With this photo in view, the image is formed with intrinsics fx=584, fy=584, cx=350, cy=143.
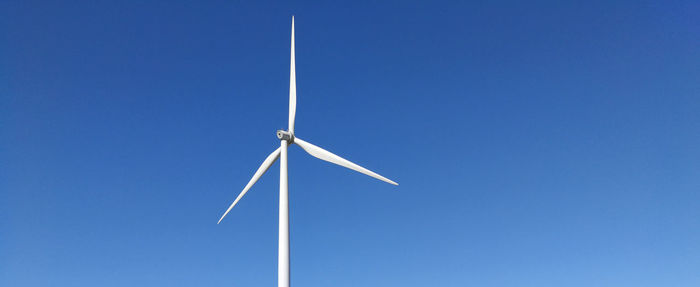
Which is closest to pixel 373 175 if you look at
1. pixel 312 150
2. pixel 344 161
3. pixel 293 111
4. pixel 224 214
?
pixel 344 161

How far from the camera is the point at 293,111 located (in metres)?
44.9

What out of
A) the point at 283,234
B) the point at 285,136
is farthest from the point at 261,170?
the point at 283,234

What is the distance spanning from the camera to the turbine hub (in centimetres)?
4074

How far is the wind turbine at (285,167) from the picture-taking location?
3482 centimetres

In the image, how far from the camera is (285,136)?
4112 cm

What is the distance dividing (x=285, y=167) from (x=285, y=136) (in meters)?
2.83

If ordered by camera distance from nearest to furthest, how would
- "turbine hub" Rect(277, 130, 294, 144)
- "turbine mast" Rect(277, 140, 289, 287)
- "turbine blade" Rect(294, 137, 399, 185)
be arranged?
"turbine mast" Rect(277, 140, 289, 287) → "turbine hub" Rect(277, 130, 294, 144) → "turbine blade" Rect(294, 137, 399, 185)

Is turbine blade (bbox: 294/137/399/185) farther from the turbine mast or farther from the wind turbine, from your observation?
the turbine mast

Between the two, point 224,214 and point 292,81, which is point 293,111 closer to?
point 292,81

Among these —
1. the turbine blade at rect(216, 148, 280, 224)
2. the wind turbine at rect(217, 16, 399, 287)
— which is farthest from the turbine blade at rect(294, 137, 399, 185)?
the turbine blade at rect(216, 148, 280, 224)

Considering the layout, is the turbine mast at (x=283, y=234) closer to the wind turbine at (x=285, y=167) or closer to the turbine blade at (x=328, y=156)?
the wind turbine at (x=285, y=167)

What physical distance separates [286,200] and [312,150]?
6.69 m

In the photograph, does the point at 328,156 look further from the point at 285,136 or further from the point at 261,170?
the point at 261,170

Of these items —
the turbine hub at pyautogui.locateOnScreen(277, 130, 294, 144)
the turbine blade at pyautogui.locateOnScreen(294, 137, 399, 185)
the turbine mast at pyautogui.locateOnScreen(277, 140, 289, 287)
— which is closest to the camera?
the turbine mast at pyautogui.locateOnScreen(277, 140, 289, 287)
